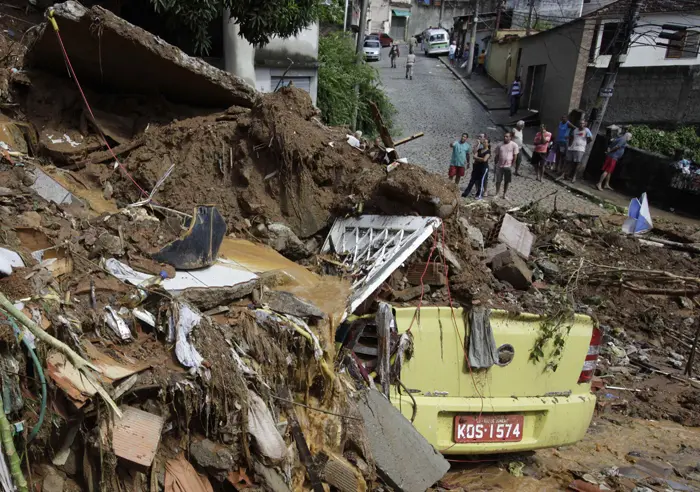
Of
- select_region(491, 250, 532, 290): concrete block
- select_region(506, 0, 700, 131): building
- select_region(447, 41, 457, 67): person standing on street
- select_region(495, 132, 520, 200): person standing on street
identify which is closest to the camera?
select_region(491, 250, 532, 290): concrete block

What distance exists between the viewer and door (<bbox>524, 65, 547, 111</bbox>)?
2328 centimetres

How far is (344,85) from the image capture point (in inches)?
691

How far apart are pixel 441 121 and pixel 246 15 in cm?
1507

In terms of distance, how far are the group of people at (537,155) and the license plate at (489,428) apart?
9.29 meters

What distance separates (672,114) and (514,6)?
2198 cm

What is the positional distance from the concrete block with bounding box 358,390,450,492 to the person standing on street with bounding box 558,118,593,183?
13960 mm

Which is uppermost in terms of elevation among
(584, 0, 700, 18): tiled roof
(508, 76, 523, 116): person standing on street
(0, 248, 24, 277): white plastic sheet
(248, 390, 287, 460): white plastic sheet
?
(584, 0, 700, 18): tiled roof

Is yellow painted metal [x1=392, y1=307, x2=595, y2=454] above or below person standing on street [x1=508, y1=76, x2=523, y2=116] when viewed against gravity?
below

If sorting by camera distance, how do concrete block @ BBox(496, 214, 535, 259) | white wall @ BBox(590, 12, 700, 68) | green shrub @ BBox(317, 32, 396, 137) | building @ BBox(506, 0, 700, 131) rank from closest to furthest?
concrete block @ BBox(496, 214, 535, 259) → green shrub @ BBox(317, 32, 396, 137) → building @ BBox(506, 0, 700, 131) → white wall @ BBox(590, 12, 700, 68)

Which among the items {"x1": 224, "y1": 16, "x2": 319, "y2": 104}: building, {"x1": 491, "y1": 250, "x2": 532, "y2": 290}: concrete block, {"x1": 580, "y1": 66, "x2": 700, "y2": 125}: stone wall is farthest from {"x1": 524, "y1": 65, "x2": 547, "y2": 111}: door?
{"x1": 491, "y1": 250, "x2": 532, "y2": 290}: concrete block

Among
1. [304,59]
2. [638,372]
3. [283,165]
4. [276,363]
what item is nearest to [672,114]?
[304,59]

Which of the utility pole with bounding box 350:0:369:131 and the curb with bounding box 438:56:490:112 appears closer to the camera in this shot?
the utility pole with bounding box 350:0:369:131

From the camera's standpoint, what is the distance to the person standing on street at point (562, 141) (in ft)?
52.4

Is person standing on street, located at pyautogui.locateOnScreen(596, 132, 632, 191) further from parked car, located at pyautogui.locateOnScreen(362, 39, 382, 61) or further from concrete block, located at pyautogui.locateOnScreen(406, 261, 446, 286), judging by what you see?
parked car, located at pyautogui.locateOnScreen(362, 39, 382, 61)
